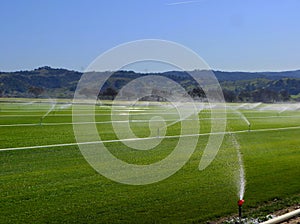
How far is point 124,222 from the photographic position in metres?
7.43

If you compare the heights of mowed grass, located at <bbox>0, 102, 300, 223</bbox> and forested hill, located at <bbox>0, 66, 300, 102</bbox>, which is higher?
forested hill, located at <bbox>0, 66, 300, 102</bbox>

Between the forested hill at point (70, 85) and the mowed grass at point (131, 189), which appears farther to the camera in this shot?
the forested hill at point (70, 85)

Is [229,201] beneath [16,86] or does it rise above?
beneath

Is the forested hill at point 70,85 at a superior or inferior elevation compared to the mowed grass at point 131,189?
superior

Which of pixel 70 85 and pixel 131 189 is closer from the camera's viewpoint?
pixel 131 189

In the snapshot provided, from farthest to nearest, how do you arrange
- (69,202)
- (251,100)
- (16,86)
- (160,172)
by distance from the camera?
A: (16,86) → (251,100) → (160,172) → (69,202)

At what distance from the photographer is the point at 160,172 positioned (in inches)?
468

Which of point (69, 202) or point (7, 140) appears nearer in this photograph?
point (69, 202)

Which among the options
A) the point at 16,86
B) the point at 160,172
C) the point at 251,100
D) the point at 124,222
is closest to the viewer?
the point at 124,222

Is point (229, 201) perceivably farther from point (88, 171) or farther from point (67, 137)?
point (67, 137)

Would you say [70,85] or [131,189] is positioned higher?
[70,85]

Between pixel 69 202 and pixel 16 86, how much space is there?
161 metres

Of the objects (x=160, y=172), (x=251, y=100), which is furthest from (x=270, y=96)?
(x=160, y=172)

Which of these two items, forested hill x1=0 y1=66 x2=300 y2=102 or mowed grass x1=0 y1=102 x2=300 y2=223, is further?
forested hill x1=0 y1=66 x2=300 y2=102
